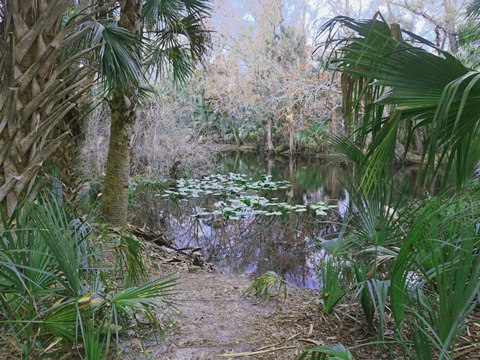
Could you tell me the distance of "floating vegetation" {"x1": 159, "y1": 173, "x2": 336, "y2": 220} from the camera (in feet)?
24.2

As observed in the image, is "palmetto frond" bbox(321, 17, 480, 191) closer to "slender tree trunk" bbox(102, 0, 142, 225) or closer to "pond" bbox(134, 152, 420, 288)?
"pond" bbox(134, 152, 420, 288)

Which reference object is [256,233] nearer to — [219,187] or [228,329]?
[219,187]

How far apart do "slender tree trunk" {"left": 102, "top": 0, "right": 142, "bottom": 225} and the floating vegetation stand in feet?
8.99

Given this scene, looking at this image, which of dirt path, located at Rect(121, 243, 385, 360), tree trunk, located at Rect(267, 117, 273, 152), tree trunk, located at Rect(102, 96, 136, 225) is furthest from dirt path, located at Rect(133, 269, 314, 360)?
tree trunk, located at Rect(267, 117, 273, 152)

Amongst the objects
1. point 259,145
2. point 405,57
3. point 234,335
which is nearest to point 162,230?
point 234,335

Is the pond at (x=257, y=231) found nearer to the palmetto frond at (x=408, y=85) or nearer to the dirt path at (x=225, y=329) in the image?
the dirt path at (x=225, y=329)

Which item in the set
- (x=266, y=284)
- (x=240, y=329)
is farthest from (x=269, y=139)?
(x=240, y=329)

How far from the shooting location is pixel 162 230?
22.1ft

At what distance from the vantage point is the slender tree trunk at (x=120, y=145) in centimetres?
427

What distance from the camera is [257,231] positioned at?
6645 millimetres

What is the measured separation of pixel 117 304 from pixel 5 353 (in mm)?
606

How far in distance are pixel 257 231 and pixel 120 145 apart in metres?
3.25

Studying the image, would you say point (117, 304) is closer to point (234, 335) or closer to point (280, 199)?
point (234, 335)

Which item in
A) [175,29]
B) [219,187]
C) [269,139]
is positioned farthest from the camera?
[269,139]
